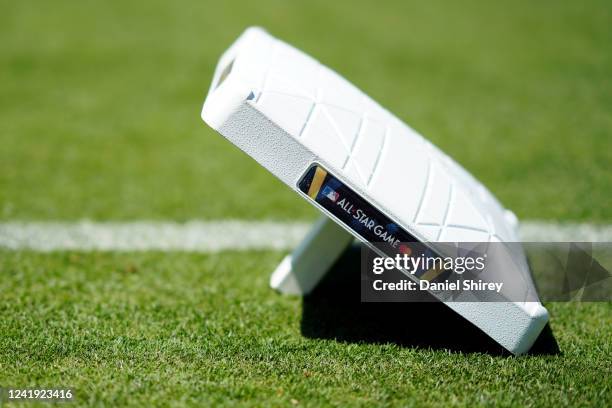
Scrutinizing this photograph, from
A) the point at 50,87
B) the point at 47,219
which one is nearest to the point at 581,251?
the point at 47,219

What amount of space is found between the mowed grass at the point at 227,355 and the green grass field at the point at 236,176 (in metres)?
0.01

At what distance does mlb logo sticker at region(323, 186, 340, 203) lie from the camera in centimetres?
258

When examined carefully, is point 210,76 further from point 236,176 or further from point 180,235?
point 180,235

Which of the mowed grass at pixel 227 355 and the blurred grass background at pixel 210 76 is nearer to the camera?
the mowed grass at pixel 227 355

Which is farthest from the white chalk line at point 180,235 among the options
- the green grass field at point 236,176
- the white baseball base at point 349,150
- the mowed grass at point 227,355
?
the white baseball base at point 349,150

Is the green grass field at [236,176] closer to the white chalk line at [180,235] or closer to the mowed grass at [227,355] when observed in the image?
the mowed grass at [227,355]

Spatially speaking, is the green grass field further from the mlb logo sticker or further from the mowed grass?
the mlb logo sticker

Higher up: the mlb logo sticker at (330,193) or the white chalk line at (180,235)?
the mlb logo sticker at (330,193)

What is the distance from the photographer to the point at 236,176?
17.3ft

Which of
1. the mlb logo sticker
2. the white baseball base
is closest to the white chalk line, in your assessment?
the white baseball base

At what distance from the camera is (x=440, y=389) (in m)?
2.63

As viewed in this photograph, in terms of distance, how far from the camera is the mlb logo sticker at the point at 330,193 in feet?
8.48

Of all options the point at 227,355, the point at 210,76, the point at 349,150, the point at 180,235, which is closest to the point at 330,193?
the point at 349,150

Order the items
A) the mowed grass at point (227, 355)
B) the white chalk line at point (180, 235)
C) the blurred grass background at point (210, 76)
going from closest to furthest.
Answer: the mowed grass at point (227, 355)
the white chalk line at point (180, 235)
the blurred grass background at point (210, 76)
